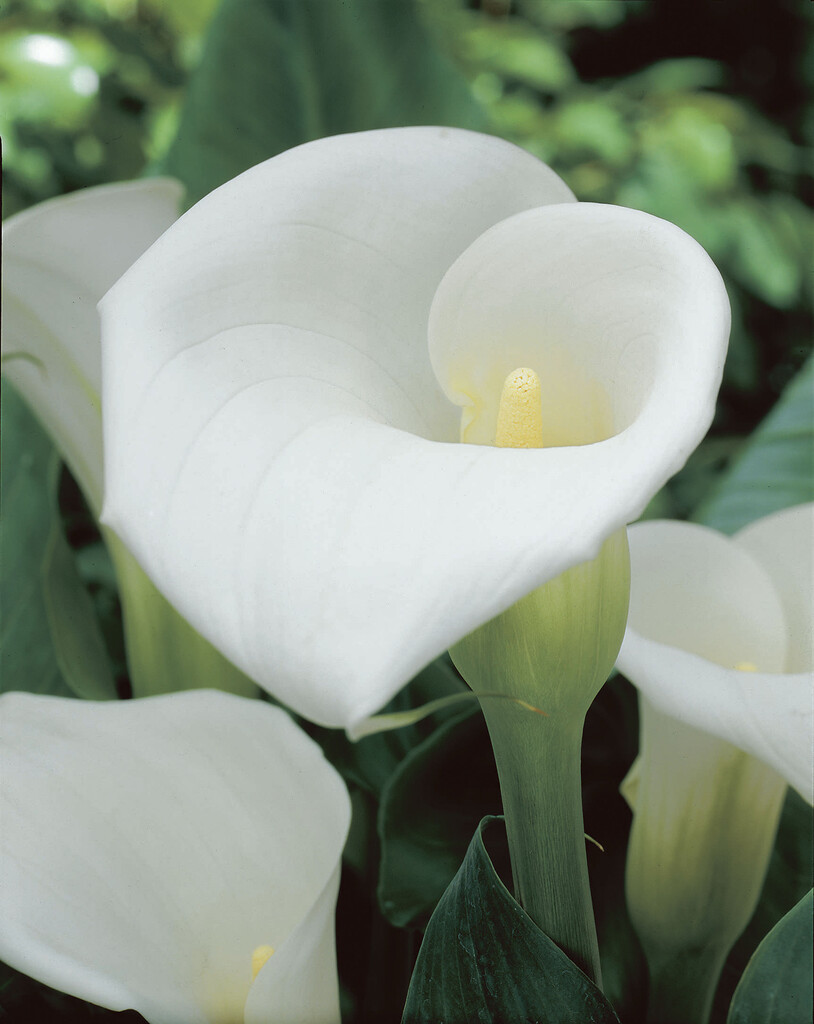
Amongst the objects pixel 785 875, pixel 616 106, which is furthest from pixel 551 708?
pixel 616 106

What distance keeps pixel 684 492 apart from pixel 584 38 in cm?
26

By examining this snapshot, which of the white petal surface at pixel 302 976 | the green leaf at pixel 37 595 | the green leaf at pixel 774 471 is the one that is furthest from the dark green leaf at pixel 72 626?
the green leaf at pixel 774 471

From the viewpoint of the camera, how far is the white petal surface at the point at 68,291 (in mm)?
217

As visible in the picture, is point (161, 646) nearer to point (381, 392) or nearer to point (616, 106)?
point (381, 392)

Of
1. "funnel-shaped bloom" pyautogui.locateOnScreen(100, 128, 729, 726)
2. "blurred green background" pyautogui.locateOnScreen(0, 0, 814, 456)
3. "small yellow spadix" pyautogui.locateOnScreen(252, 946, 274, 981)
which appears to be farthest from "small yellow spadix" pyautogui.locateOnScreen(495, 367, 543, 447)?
"blurred green background" pyautogui.locateOnScreen(0, 0, 814, 456)

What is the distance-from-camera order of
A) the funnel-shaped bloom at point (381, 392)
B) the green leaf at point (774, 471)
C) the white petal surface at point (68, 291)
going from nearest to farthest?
the funnel-shaped bloom at point (381, 392) → the white petal surface at point (68, 291) → the green leaf at point (774, 471)

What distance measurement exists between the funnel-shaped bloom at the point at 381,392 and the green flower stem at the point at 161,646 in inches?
3.6

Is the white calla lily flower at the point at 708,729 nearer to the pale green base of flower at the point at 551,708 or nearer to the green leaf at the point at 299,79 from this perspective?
the pale green base of flower at the point at 551,708

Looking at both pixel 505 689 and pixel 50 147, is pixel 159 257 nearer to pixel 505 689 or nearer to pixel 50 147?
pixel 505 689

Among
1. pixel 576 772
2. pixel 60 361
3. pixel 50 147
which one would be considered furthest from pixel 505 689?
pixel 50 147

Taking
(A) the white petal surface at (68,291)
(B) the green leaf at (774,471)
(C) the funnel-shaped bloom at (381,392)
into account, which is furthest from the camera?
(B) the green leaf at (774,471)

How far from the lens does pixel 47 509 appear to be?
272mm

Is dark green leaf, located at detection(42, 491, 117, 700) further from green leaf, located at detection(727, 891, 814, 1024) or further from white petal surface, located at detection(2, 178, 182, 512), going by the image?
green leaf, located at detection(727, 891, 814, 1024)

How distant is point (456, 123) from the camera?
0.99ft
